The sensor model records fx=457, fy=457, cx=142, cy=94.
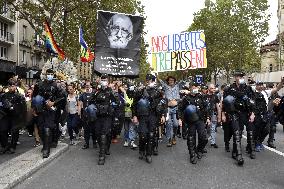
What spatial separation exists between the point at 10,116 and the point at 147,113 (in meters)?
3.26

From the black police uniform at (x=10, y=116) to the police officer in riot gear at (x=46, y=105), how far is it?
0.79 metres

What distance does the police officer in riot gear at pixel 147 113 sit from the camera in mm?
9578

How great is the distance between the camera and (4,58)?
41.9 m

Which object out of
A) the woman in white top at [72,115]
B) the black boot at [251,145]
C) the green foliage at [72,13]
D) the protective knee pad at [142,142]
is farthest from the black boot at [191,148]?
the green foliage at [72,13]

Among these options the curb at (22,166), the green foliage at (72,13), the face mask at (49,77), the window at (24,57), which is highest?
the green foliage at (72,13)

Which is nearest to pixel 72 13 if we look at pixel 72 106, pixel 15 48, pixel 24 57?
pixel 15 48

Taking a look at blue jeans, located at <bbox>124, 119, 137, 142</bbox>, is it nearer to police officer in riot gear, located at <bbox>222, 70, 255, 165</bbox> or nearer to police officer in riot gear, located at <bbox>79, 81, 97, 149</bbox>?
police officer in riot gear, located at <bbox>79, 81, 97, 149</bbox>

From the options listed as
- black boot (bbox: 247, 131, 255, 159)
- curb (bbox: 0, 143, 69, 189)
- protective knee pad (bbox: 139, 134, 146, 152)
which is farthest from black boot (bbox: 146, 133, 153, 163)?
black boot (bbox: 247, 131, 255, 159)

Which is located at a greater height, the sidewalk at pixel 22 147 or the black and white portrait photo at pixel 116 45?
the black and white portrait photo at pixel 116 45

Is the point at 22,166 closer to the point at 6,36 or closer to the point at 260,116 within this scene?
the point at 260,116

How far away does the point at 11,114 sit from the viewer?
412 inches

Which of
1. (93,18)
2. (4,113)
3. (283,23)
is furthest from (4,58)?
(283,23)

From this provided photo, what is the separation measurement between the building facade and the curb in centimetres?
2883

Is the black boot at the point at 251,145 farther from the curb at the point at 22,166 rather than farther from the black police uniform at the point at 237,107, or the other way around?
the curb at the point at 22,166
